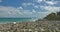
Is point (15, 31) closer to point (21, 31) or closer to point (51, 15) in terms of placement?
point (21, 31)

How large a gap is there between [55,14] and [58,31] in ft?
77.0

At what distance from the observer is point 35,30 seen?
689 inches

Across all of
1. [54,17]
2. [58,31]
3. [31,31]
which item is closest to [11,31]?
[31,31]

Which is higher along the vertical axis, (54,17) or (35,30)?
(35,30)

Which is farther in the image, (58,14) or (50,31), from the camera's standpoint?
(58,14)

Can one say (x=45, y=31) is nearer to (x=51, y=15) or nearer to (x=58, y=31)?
(x=58, y=31)

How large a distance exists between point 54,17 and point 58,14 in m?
1.12

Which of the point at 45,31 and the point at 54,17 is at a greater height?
the point at 45,31

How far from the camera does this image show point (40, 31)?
1686 centimetres

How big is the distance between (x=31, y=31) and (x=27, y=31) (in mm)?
363

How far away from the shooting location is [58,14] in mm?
40438

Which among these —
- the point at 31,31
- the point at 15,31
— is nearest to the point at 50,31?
the point at 31,31

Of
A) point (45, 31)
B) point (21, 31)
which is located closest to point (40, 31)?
point (45, 31)

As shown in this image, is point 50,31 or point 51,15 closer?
point 50,31
